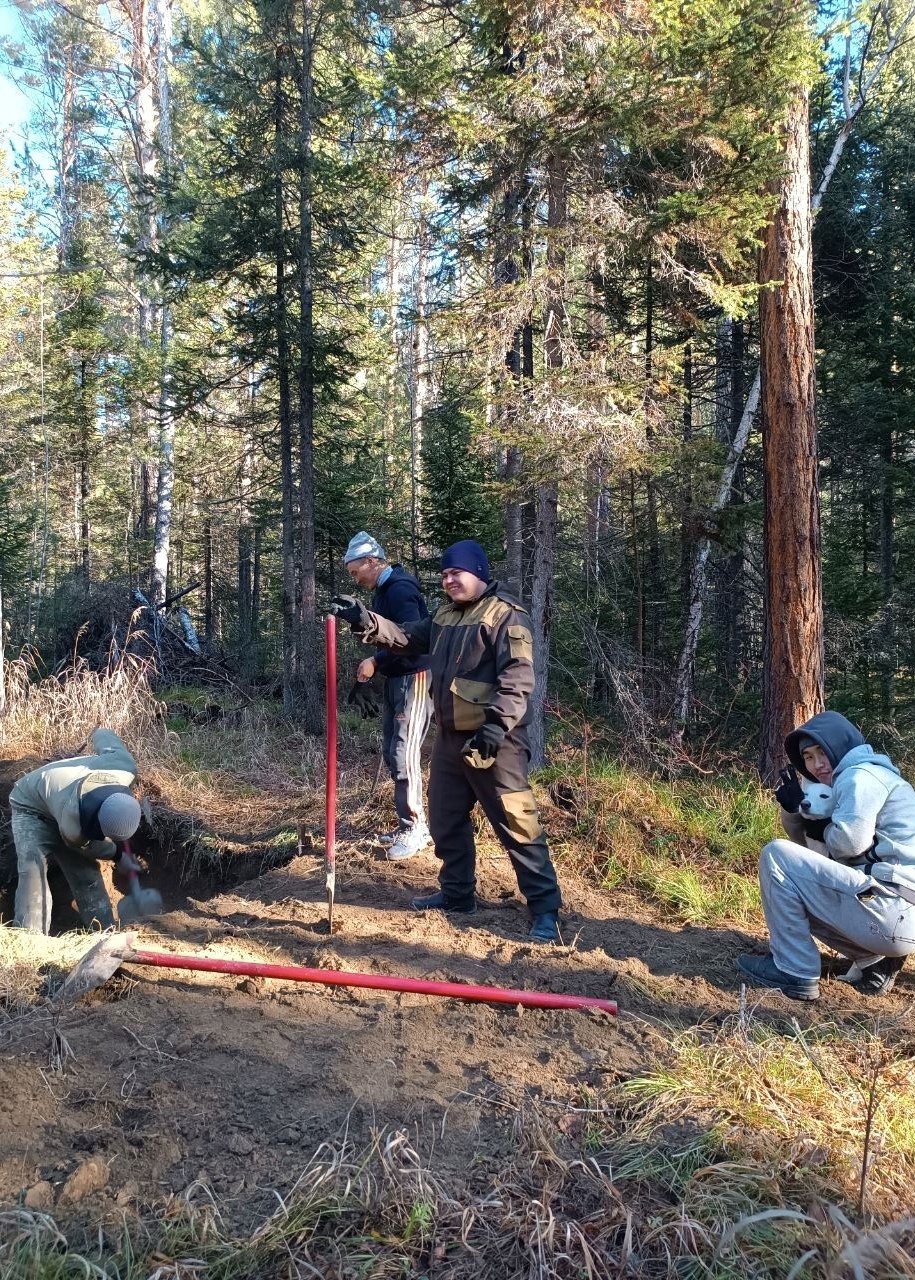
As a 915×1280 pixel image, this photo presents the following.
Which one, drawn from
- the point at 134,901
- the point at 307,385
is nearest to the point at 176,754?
the point at 134,901

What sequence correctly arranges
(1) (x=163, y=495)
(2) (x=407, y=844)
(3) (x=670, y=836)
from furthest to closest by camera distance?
(1) (x=163, y=495) → (3) (x=670, y=836) → (2) (x=407, y=844)

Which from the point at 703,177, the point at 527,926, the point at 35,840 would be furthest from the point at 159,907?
the point at 703,177

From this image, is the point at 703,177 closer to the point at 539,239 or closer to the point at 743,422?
the point at 539,239

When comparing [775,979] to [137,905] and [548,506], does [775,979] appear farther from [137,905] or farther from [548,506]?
[548,506]

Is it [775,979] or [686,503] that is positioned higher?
[686,503]

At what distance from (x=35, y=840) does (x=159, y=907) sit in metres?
0.93

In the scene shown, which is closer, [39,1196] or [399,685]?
[39,1196]

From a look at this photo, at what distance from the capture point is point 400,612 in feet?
18.9

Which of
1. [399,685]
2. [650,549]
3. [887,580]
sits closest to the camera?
[399,685]

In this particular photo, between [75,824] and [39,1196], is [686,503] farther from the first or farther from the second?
[39,1196]

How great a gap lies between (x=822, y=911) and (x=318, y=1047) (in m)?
2.28

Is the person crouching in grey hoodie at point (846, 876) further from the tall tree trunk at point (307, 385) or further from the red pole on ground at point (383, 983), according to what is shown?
the tall tree trunk at point (307, 385)

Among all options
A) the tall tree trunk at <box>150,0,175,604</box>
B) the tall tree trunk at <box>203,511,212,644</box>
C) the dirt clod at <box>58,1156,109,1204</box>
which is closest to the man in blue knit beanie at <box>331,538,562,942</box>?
the dirt clod at <box>58,1156,109,1204</box>

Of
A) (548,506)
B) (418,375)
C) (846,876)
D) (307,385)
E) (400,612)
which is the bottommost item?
(846,876)
